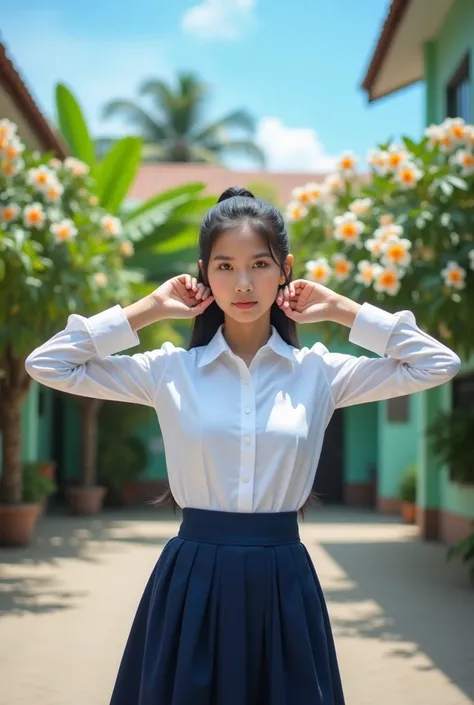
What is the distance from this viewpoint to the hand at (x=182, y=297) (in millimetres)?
2811

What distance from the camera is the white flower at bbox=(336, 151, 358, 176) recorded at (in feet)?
27.5

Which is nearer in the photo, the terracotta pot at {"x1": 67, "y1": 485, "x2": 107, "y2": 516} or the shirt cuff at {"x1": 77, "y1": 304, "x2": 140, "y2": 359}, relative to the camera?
the shirt cuff at {"x1": 77, "y1": 304, "x2": 140, "y2": 359}

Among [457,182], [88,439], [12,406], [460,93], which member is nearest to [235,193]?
[457,182]

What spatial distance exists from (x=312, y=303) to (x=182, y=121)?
29.8m

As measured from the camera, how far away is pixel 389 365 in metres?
2.84

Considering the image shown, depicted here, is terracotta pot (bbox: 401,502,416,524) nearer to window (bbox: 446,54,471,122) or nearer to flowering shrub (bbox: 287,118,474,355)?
window (bbox: 446,54,471,122)

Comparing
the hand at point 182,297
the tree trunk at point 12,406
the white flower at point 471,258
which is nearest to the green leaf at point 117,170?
the tree trunk at point 12,406

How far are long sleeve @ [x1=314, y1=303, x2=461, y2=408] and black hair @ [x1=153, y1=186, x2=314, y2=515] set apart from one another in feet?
0.55

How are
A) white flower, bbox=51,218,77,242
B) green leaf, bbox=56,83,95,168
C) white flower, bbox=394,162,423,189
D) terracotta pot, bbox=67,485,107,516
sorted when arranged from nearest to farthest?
white flower, bbox=394,162,423,189 < white flower, bbox=51,218,77,242 < green leaf, bbox=56,83,95,168 < terracotta pot, bbox=67,485,107,516

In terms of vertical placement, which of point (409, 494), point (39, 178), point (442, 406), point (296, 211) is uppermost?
point (39, 178)

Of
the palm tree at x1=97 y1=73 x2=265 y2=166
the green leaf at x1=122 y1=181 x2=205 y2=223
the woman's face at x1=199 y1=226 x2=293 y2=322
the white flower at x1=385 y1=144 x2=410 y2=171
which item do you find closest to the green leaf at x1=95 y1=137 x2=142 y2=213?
the green leaf at x1=122 y1=181 x2=205 y2=223

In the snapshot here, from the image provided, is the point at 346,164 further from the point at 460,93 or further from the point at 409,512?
the point at 409,512

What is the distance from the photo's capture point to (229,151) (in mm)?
31547

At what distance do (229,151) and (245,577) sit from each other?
29619 mm
